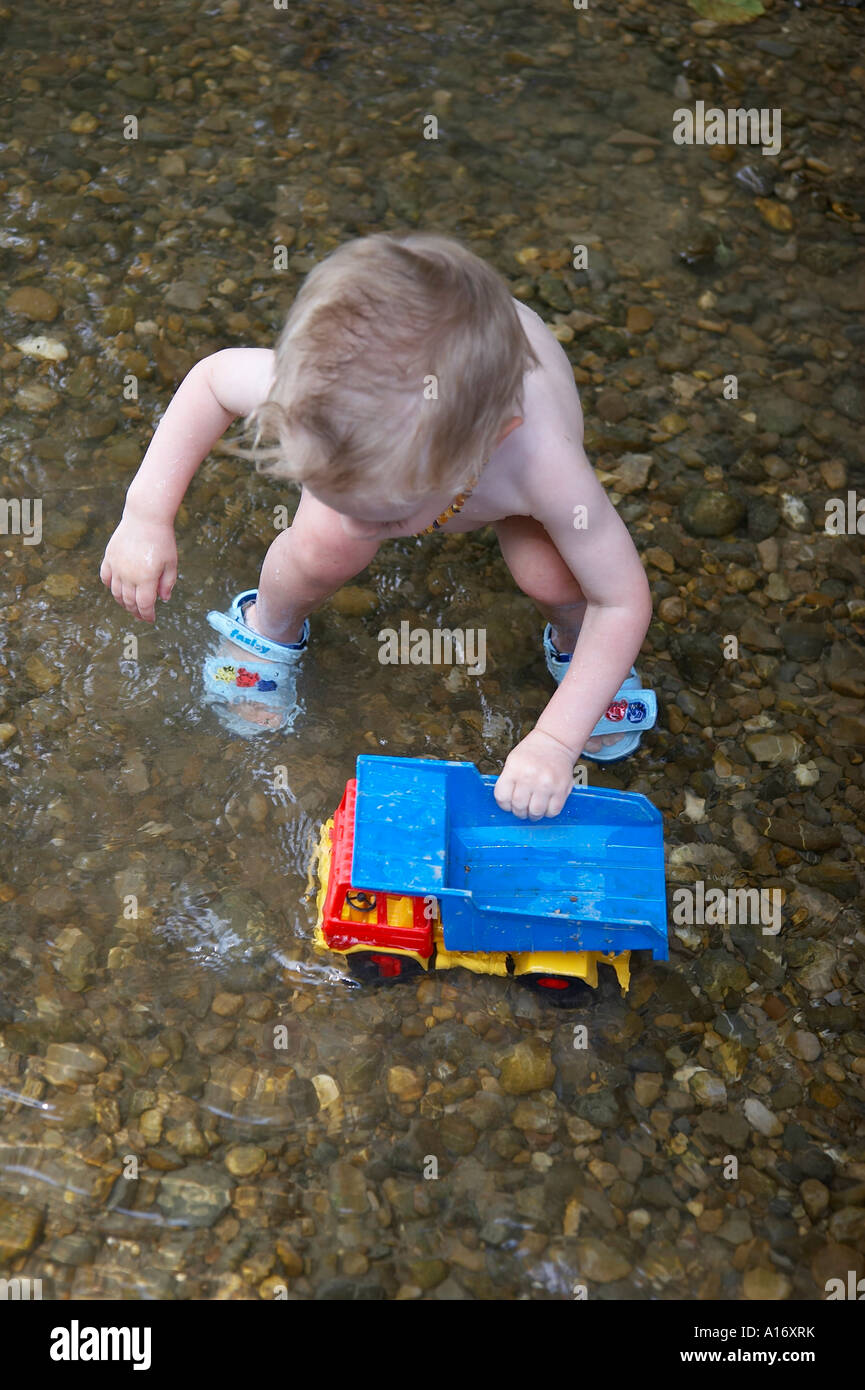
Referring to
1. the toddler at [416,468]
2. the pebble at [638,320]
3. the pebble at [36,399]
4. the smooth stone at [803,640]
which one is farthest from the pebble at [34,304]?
the smooth stone at [803,640]

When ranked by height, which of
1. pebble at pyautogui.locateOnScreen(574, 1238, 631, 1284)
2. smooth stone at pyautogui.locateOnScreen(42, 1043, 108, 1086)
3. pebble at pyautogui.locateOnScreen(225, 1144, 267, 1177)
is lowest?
pebble at pyautogui.locateOnScreen(574, 1238, 631, 1284)

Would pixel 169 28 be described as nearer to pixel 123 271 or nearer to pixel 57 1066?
pixel 123 271

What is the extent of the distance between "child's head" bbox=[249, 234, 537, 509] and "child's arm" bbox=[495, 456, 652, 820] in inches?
16.3

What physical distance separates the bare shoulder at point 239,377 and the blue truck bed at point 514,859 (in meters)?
0.68

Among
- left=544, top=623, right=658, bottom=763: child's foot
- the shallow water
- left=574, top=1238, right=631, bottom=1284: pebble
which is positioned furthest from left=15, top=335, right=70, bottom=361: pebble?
left=574, top=1238, right=631, bottom=1284: pebble

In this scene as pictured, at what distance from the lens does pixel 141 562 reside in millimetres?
2141

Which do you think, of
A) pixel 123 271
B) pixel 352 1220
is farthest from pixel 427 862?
pixel 123 271

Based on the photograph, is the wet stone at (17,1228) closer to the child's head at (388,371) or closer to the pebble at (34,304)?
the child's head at (388,371)

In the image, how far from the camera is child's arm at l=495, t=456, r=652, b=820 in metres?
2.01

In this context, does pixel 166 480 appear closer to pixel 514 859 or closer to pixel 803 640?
pixel 514 859

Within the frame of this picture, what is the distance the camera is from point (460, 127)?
11.6 feet

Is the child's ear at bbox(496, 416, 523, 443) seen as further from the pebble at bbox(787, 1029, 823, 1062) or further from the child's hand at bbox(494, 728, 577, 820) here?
the pebble at bbox(787, 1029, 823, 1062)

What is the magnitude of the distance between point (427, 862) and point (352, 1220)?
63 cm

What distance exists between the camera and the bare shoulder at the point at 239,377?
6.83ft
